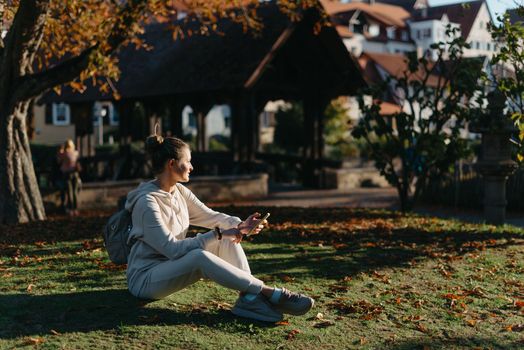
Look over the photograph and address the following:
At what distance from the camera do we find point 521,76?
11.0 meters

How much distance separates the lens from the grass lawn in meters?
5.75

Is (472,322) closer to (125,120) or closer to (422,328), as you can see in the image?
(422,328)

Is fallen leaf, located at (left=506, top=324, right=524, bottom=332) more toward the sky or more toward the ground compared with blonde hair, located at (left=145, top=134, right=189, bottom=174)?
more toward the ground

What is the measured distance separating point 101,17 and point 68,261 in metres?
8.41

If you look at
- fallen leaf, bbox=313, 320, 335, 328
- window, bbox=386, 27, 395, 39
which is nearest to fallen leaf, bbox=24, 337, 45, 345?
fallen leaf, bbox=313, 320, 335, 328

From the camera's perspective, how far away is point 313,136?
24.3 metres

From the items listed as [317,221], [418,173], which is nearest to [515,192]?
[418,173]

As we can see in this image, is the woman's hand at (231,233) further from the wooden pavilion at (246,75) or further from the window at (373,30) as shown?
the window at (373,30)

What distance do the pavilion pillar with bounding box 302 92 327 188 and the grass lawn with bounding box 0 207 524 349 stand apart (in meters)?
12.3

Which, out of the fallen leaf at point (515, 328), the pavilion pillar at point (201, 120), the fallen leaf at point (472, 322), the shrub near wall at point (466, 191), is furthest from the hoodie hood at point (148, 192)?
the pavilion pillar at point (201, 120)

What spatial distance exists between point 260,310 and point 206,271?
56 cm

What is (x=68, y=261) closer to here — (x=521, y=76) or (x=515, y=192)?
(x=521, y=76)

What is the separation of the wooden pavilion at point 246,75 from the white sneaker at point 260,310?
13939 millimetres

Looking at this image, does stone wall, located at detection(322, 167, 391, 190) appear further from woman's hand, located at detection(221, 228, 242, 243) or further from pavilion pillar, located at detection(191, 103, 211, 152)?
woman's hand, located at detection(221, 228, 242, 243)
